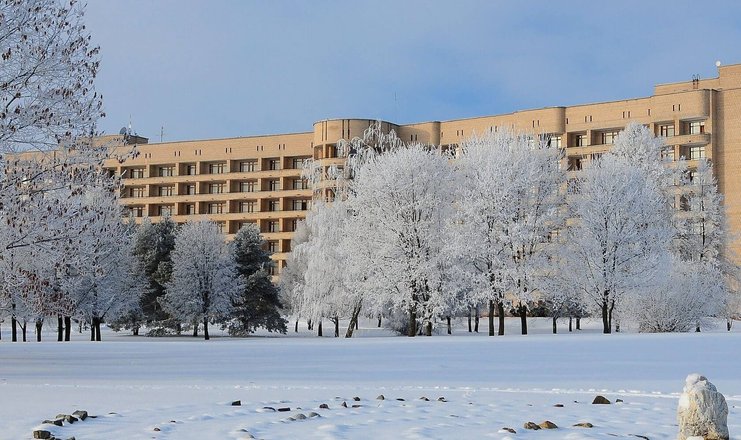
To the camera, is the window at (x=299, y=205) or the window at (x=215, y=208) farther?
the window at (x=215, y=208)

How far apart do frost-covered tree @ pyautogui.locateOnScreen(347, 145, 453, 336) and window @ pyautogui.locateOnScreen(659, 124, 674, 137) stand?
163 ft

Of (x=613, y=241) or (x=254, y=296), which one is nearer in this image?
(x=613, y=241)

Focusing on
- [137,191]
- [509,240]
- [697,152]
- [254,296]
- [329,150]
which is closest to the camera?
[509,240]

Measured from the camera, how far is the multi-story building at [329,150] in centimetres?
8456

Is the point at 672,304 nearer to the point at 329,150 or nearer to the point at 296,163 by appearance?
the point at 329,150

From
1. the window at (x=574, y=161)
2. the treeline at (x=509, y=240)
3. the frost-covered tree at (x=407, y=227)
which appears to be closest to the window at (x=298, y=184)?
the window at (x=574, y=161)

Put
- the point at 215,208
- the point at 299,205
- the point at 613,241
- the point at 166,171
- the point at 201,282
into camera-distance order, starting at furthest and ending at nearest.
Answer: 1. the point at 166,171
2. the point at 215,208
3. the point at 299,205
4. the point at 201,282
5. the point at 613,241

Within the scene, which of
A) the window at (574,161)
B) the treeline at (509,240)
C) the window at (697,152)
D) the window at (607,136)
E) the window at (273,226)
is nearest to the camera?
the treeline at (509,240)

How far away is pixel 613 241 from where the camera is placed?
4231 cm

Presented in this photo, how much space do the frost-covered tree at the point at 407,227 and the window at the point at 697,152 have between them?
164 ft

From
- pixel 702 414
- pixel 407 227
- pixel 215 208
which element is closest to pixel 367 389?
pixel 702 414

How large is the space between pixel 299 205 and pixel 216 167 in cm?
1257

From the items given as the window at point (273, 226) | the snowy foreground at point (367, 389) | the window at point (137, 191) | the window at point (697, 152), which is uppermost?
the window at point (697, 152)

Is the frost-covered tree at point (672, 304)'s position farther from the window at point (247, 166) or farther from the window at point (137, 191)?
the window at point (137, 191)
